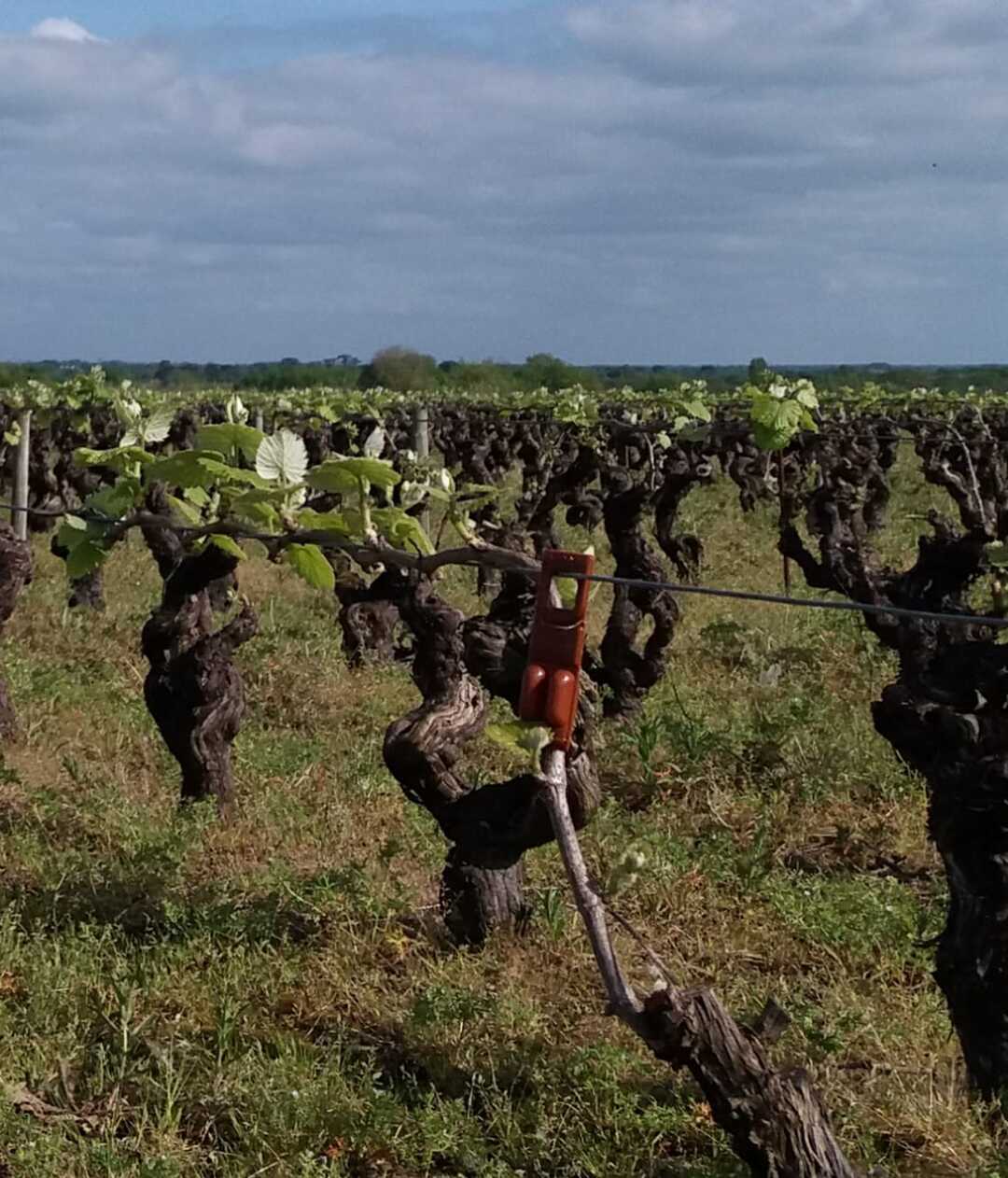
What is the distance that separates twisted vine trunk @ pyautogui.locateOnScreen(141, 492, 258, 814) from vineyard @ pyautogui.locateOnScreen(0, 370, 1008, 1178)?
1cm

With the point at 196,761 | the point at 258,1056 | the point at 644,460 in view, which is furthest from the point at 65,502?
the point at 258,1056

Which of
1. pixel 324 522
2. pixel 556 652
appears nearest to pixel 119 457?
pixel 324 522

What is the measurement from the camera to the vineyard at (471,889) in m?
3.13

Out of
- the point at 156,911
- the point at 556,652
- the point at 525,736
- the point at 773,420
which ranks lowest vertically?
the point at 156,911

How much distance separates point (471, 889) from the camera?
13.8 feet

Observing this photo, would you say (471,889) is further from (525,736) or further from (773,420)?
(773,420)

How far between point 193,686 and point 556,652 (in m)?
2.84

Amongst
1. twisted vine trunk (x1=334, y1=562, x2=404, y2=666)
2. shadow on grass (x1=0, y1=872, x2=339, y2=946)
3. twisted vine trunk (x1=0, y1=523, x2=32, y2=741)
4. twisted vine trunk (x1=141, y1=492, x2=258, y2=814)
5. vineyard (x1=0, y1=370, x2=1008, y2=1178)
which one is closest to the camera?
vineyard (x1=0, y1=370, x2=1008, y2=1178)

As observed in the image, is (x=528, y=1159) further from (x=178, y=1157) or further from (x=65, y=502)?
(x=65, y=502)

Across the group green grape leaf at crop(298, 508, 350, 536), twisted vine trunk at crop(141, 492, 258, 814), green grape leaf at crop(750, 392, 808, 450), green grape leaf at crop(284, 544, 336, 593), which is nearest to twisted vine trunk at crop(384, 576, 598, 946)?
green grape leaf at crop(284, 544, 336, 593)

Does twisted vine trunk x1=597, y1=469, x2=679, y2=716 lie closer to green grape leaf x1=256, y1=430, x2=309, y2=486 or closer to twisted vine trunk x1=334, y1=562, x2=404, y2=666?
twisted vine trunk x1=334, y1=562, x2=404, y2=666

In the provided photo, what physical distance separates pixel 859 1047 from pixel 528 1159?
89 centimetres

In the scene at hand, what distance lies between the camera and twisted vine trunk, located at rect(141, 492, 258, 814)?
5.39 metres

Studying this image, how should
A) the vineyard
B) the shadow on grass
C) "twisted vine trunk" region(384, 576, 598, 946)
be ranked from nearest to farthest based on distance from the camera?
the vineyard → "twisted vine trunk" region(384, 576, 598, 946) → the shadow on grass
